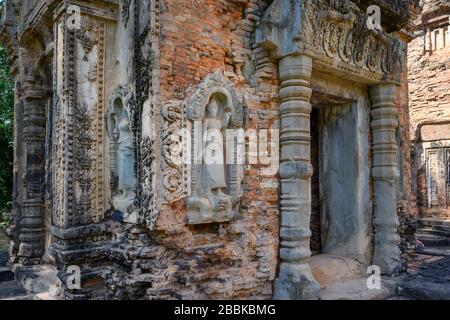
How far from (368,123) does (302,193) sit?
7.27ft

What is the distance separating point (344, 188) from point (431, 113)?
806 cm

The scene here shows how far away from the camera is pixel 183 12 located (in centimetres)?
421

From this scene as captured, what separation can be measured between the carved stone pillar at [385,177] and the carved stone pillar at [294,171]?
1.89m

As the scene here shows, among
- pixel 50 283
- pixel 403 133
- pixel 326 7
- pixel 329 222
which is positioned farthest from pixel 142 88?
pixel 403 133

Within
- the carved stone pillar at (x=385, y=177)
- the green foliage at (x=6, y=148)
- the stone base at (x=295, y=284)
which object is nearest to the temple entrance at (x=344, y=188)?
the carved stone pillar at (x=385, y=177)

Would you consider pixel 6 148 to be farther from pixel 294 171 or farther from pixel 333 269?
pixel 333 269

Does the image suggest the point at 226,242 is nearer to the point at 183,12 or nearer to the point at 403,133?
the point at 183,12

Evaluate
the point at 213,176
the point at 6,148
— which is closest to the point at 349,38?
the point at 213,176

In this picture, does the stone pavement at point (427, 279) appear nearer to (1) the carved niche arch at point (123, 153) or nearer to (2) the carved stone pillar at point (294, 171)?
(2) the carved stone pillar at point (294, 171)

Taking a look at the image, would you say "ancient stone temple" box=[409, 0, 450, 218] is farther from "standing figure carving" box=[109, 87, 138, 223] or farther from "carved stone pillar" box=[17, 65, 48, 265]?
"carved stone pillar" box=[17, 65, 48, 265]

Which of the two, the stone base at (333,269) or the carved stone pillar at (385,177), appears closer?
the stone base at (333,269)

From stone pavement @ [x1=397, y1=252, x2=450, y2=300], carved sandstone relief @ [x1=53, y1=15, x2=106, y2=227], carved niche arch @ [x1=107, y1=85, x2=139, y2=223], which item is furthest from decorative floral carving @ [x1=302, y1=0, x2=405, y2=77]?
stone pavement @ [x1=397, y1=252, x2=450, y2=300]

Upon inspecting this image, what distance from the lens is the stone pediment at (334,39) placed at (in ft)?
15.1

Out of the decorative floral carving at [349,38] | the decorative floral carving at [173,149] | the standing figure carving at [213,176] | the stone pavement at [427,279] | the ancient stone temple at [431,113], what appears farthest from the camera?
the ancient stone temple at [431,113]
